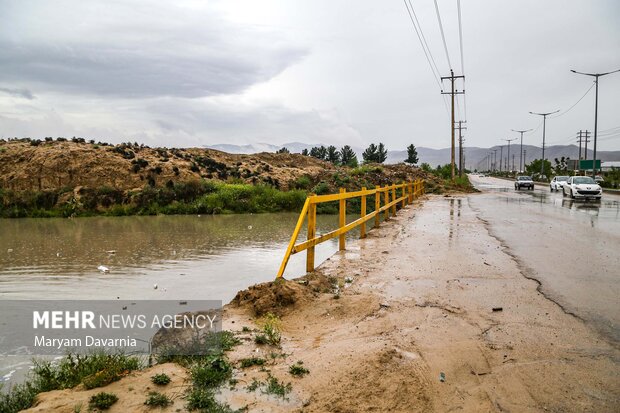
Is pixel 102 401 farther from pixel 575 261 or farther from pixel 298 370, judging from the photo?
pixel 575 261

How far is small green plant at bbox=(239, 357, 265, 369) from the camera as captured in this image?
3.55 meters

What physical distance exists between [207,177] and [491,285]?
95.1ft

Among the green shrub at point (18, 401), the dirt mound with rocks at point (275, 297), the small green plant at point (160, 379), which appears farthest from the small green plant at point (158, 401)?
the dirt mound with rocks at point (275, 297)

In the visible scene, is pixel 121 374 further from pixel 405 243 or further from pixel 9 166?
pixel 9 166

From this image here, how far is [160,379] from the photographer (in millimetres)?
3244

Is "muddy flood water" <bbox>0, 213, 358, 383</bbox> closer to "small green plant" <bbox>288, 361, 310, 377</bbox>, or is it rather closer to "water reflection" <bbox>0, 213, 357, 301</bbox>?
"water reflection" <bbox>0, 213, 357, 301</bbox>

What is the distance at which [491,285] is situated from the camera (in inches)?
235

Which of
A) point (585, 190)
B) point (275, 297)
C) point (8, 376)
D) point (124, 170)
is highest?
point (124, 170)

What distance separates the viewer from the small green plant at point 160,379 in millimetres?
3236

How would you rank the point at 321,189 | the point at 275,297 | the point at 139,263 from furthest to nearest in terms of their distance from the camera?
1. the point at 321,189
2. the point at 139,263
3. the point at 275,297

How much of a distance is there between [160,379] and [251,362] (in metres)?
0.71

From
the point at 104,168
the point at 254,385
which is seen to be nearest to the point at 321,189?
the point at 104,168

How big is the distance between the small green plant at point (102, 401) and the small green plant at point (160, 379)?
0.95 feet

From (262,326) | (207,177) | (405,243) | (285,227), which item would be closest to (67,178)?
(207,177)
